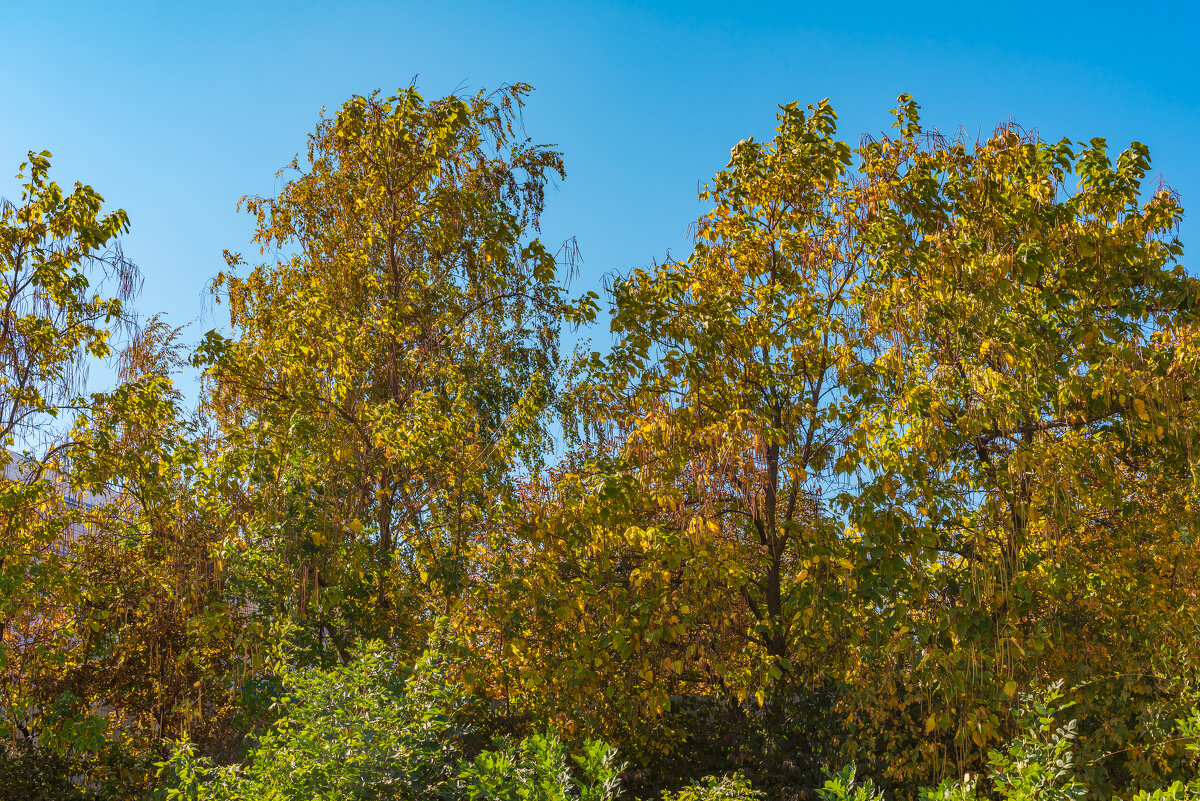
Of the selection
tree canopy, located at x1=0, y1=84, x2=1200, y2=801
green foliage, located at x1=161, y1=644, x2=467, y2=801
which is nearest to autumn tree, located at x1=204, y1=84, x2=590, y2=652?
tree canopy, located at x1=0, y1=84, x2=1200, y2=801

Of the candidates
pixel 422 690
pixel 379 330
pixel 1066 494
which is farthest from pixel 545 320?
pixel 1066 494

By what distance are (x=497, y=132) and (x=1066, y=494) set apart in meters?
6.61

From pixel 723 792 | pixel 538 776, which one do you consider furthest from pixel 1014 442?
pixel 538 776

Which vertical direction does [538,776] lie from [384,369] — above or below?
below

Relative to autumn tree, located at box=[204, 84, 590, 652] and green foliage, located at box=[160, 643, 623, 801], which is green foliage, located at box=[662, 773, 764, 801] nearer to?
green foliage, located at box=[160, 643, 623, 801]

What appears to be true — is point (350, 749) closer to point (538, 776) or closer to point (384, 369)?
point (538, 776)

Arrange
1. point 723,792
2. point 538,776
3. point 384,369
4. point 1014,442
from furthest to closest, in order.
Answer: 1. point 384,369
2. point 1014,442
3. point 538,776
4. point 723,792

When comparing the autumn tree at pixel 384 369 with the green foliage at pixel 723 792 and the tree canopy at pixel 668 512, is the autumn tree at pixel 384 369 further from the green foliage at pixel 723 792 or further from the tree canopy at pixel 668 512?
the green foliage at pixel 723 792

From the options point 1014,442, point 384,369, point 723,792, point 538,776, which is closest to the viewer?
point 723,792

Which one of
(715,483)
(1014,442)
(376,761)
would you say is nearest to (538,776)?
(376,761)

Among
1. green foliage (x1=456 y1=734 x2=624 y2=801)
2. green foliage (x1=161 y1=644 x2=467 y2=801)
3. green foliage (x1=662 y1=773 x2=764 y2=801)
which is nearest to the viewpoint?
green foliage (x1=456 y1=734 x2=624 y2=801)

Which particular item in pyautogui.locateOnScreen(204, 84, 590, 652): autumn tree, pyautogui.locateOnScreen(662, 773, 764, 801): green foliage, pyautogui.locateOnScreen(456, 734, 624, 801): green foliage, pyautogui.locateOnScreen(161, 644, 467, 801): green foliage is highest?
pyautogui.locateOnScreen(204, 84, 590, 652): autumn tree

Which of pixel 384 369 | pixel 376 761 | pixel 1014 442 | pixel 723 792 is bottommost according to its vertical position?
pixel 723 792

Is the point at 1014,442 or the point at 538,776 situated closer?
the point at 538,776
